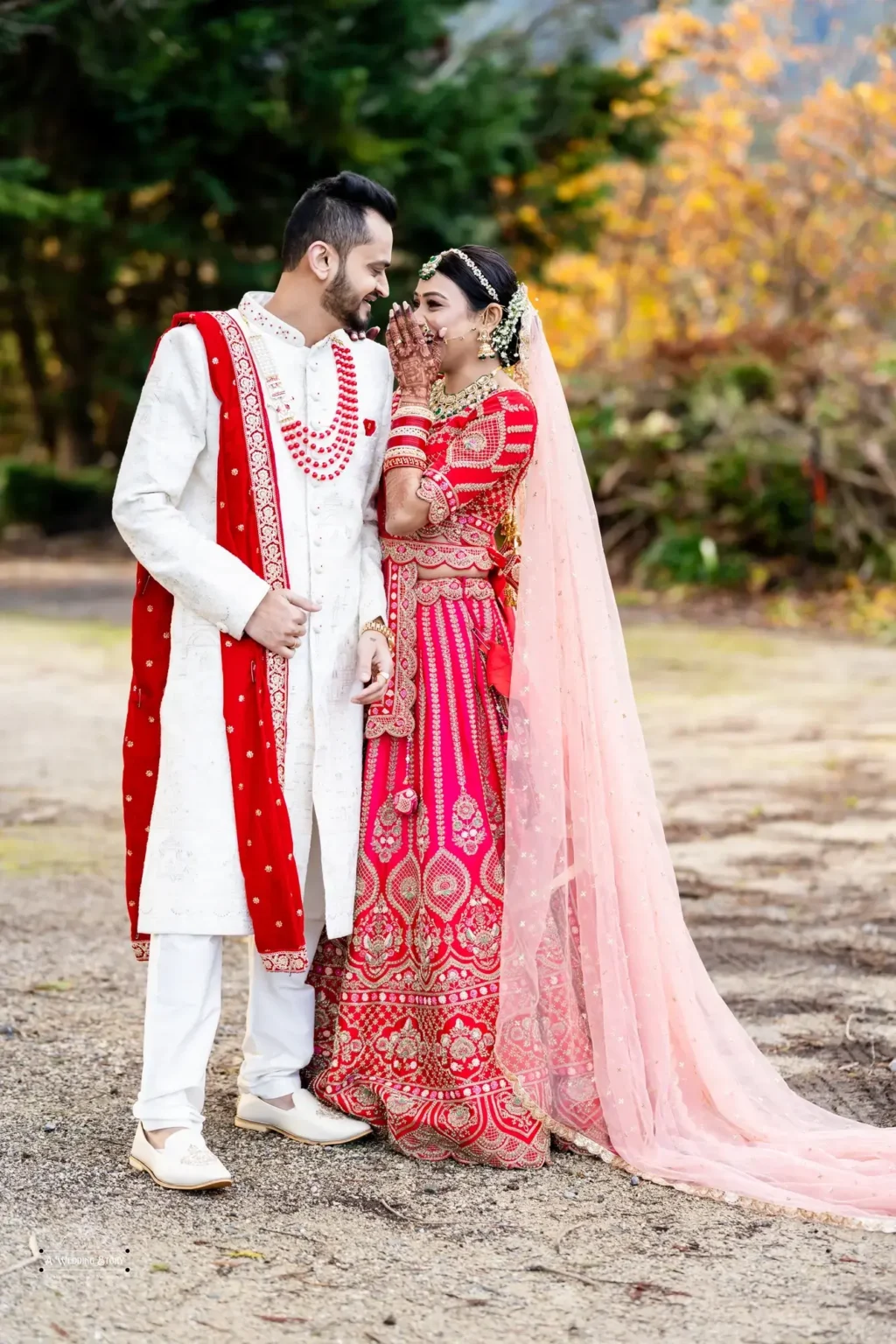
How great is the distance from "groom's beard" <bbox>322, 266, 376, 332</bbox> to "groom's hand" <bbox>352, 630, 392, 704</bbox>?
1.97ft

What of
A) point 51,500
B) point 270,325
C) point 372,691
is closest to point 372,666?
point 372,691

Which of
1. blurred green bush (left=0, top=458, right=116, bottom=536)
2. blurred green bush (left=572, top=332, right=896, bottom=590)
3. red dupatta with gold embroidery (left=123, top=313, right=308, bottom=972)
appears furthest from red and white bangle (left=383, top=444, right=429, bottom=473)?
blurred green bush (left=0, top=458, right=116, bottom=536)

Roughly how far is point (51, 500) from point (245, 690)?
1695 centimetres

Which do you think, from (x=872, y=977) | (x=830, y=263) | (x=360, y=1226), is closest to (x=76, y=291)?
(x=830, y=263)

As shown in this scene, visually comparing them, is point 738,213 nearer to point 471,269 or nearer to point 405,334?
point 471,269

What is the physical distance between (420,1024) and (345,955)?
22 cm

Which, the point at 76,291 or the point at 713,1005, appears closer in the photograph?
the point at 713,1005

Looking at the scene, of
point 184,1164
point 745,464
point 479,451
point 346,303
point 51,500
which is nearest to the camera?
point 184,1164

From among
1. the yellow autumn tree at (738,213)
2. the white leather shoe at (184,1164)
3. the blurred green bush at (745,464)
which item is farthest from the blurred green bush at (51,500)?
the white leather shoe at (184,1164)

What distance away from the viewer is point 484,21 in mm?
19156

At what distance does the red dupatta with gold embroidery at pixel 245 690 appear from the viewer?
3.04m

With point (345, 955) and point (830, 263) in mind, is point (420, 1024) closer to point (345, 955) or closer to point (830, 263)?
point (345, 955)

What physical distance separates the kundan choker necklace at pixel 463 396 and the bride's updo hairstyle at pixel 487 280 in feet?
0.23

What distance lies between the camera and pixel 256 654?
3.10 m
